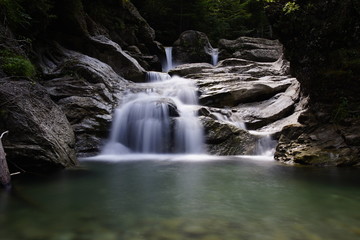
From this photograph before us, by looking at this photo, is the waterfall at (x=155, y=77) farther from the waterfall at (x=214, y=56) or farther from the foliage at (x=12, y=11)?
the waterfall at (x=214, y=56)

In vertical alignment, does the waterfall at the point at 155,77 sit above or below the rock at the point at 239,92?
above

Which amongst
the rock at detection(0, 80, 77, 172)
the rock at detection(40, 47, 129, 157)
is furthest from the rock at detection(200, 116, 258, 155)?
the rock at detection(0, 80, 77, 172)

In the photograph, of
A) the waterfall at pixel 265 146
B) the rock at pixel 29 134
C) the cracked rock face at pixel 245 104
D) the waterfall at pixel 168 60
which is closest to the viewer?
the rock at pixel 29 134

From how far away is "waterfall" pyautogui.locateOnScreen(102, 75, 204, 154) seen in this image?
30.8 ft

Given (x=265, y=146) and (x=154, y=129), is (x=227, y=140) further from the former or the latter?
(x=154, y=129)

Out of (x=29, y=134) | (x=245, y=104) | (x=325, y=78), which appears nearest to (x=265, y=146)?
(x=325, y=78)

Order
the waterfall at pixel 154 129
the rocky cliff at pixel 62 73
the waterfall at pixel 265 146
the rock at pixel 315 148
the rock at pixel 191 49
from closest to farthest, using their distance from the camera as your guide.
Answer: the rocky cliff at pixel 62 73 → the rock at pixel 315 148 → the waterfall at pixel 265 146 → the waterfall at pixel 154 129 → the rock at pixel 191 49

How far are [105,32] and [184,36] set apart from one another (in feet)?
23.0

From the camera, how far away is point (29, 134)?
5852mm

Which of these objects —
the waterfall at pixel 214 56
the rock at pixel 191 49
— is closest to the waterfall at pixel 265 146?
the rock at pixel 191 49

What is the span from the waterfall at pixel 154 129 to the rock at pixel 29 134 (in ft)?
9.22

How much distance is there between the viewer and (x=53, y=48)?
1245 centimetres

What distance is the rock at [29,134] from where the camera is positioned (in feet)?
18.6

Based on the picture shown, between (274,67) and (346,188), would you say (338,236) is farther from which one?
(274,67)
